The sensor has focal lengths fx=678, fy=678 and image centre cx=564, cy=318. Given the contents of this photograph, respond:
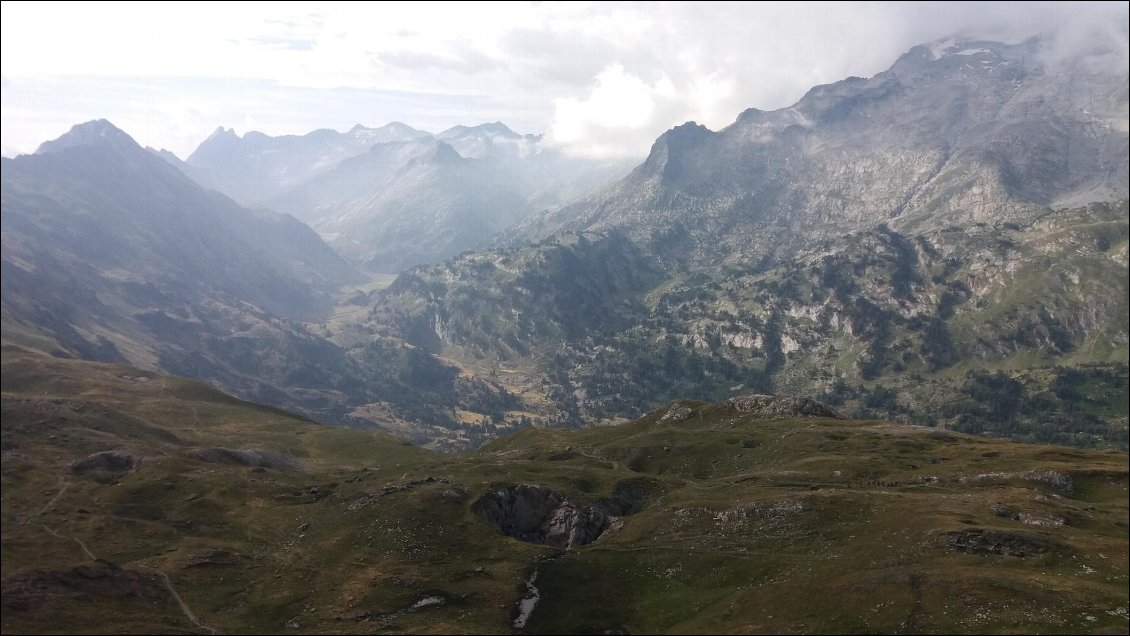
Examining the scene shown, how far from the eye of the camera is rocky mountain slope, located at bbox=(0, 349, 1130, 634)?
254 ft

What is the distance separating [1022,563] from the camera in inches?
3423

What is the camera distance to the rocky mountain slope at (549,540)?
77375 mm

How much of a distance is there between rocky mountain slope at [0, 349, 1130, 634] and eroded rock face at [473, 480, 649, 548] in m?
0.46

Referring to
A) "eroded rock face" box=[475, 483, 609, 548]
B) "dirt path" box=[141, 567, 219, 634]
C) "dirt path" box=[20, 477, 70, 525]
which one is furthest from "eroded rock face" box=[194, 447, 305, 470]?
"eroded rock face" box=[475, 483, 609, 548]

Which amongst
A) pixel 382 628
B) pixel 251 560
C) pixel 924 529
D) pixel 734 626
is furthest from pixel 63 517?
pixel 924 529

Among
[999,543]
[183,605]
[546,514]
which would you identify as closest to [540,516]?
[546,514]

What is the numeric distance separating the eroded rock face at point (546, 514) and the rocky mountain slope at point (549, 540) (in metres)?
0.46

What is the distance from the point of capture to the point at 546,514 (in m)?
139

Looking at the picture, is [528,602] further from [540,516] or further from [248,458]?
[248,458]

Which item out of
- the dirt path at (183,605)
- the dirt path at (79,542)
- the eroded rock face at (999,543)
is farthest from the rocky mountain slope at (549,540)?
the dirt path at (79,542)

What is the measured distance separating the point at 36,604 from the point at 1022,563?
4388 inches

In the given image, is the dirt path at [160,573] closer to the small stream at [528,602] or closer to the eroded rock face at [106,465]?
the eroded rock face at [106,465]

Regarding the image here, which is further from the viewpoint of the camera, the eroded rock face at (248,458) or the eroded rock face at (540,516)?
the eroded rock face at (248,458)

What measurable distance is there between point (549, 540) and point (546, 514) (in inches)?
272
